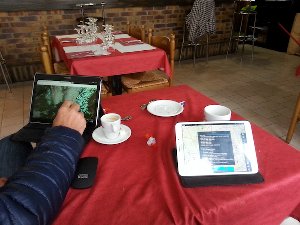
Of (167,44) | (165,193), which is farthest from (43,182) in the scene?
(167,44)

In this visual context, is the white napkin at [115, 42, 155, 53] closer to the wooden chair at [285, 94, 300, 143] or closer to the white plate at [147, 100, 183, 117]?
the white plate at [147, 100, 183, 117]

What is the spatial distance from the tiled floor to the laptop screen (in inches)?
64.7

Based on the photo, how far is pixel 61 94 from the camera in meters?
0.96

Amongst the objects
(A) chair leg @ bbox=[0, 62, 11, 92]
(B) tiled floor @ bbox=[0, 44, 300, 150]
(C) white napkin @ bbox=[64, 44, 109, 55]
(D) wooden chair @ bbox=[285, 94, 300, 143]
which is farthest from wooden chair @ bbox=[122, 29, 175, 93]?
(A) chair leg @ bbox=[0, 62, 11, 92]

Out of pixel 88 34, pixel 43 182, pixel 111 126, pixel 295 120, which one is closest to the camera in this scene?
pixel 43 182

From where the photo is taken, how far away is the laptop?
3.14ft

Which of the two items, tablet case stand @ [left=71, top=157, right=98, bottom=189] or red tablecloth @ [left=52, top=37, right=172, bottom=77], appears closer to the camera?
tablet case stand @ [left=71, top=157, right=98, bottom=189]

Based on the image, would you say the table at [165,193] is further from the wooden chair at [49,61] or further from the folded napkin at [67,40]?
the folded napkin at [67,40]

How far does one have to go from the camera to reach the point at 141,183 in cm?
74

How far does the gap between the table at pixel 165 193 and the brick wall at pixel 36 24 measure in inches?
124

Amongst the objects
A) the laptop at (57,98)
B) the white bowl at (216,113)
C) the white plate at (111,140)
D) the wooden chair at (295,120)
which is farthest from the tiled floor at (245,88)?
the white plate at (111,140)

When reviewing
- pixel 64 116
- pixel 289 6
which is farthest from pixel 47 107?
pixel 289 6

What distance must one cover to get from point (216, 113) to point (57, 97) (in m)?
0.62

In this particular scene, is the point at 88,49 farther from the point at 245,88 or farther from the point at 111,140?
the point at 245,88
